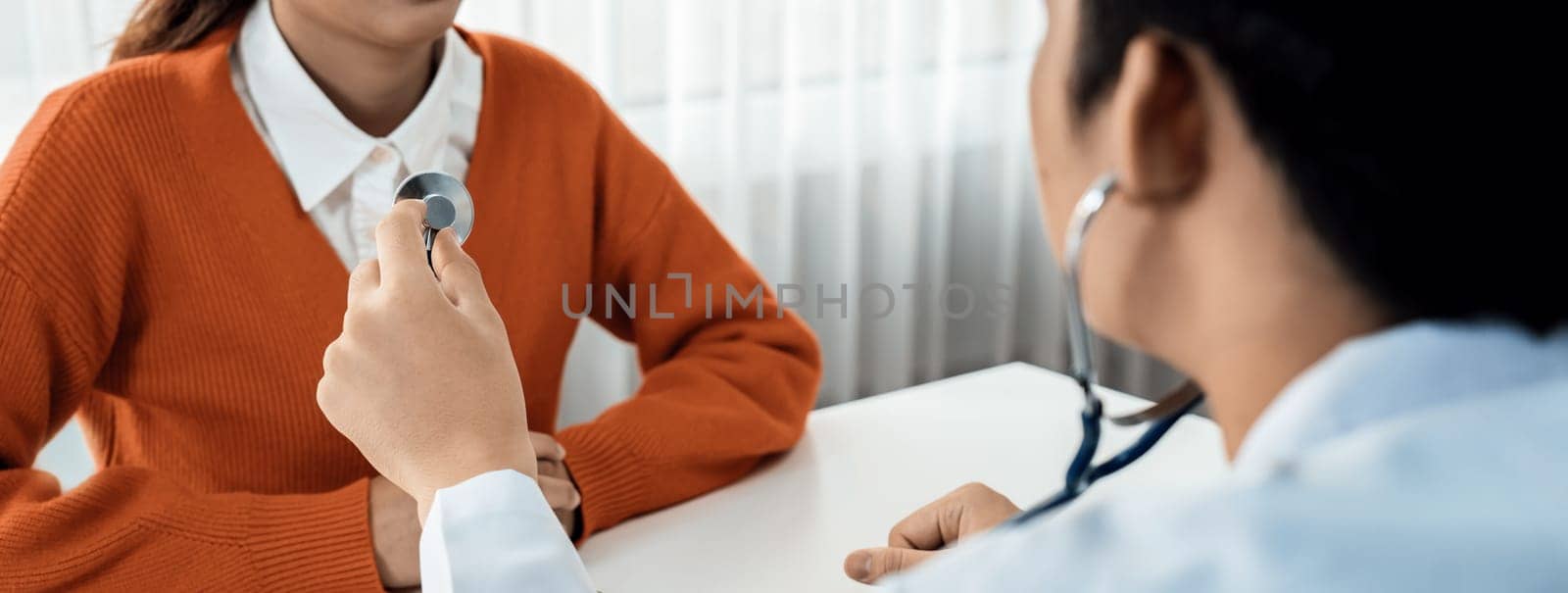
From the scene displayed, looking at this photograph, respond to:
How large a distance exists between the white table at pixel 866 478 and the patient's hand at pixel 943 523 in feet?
0.15

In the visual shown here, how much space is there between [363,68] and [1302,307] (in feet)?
3.02

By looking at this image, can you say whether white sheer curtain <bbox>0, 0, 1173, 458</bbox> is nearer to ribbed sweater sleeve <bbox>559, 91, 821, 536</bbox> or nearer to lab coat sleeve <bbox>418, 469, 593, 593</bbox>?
ribbed sweater sleeve <bbox>559, 91, 821, 536</bbox>

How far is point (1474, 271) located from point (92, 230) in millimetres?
958

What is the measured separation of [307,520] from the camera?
1035 millimetres

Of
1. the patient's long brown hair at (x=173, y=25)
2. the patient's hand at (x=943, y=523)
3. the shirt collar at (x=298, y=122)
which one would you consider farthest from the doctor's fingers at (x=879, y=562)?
the patient's long brown hair at (x=173, y=25)

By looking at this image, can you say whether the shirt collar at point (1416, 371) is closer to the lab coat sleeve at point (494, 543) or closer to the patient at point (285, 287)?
the lab coat sleeve at point (494, 543)

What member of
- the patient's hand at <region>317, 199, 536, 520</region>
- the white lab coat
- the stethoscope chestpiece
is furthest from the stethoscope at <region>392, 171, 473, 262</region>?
the white lab coat

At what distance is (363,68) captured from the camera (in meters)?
1.26

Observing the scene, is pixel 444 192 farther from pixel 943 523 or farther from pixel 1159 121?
pixel 1159 121

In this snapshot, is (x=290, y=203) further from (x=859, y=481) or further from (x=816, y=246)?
(x=816, y=246)

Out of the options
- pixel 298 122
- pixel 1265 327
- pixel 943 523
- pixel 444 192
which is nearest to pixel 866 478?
pixel 943 523

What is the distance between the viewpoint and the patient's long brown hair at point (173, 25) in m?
1.24

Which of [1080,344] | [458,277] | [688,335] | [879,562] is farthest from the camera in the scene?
[688,335]

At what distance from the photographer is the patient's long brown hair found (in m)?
1.24
